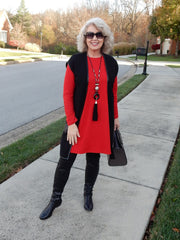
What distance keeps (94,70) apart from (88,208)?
4.55 ft

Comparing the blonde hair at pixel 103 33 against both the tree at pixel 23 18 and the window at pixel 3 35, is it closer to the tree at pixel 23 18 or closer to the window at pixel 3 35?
the window at pixel 3 35

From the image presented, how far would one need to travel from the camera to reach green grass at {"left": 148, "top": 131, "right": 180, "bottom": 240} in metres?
2.17

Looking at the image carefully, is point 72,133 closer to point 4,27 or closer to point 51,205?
point 51,205

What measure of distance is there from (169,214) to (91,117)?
1297mm

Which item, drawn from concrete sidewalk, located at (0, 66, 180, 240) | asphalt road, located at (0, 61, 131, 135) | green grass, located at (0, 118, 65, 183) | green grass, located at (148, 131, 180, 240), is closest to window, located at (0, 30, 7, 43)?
asphalt road, located at (0, 61, 131, 135)

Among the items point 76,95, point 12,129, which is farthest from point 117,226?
point 12,129

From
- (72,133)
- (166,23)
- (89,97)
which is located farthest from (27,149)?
(166,23)

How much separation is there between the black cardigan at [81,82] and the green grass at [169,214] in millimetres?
941

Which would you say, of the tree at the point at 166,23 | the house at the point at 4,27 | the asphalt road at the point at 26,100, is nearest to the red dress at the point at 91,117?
the asphalt road at the point at 26,100

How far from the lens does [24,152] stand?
366 cm

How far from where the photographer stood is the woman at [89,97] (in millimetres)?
2068

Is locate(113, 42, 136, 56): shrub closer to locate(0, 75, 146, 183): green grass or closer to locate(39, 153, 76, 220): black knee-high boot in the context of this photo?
locate(0, 75, 146, 183): green grass

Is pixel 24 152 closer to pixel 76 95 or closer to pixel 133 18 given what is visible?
pixel 76 95

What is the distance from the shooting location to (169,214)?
95.7 inches
